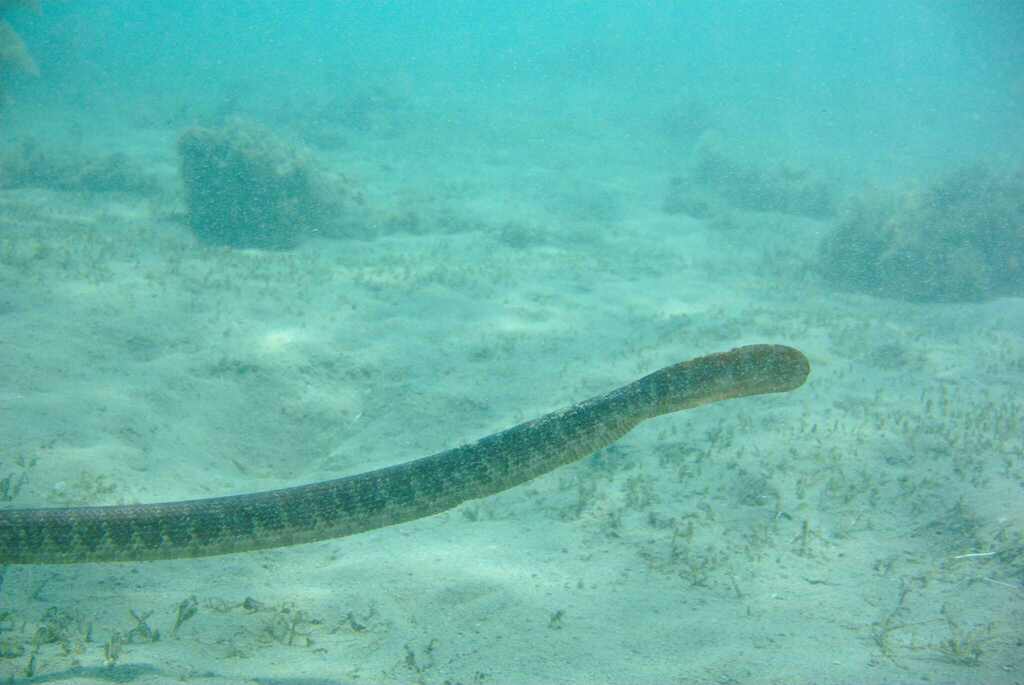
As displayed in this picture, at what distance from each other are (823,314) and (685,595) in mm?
9651

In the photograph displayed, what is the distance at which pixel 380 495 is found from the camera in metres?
4.04

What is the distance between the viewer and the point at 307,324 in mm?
9547

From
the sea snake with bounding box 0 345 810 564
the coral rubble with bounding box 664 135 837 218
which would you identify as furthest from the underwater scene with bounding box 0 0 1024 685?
the coral rubble with bounding box 664 135 837 218

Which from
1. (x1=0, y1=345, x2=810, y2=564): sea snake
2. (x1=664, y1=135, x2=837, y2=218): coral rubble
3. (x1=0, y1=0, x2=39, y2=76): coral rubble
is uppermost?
(x1=664, y1=135, x2=837, y2=218): coral rubble

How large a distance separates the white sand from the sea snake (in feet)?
2.30

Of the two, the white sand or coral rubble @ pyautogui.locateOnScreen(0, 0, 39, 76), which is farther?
coral rubble @ pyautogui.locateOnScreen(0, 0, 39, 76)

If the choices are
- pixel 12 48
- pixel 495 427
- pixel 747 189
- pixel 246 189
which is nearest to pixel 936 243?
pixel 747 189

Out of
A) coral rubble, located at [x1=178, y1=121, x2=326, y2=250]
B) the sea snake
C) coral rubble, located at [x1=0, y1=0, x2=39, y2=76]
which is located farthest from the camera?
coral rubble, located at [x1=0, y1=0, x2=39, y2=76]

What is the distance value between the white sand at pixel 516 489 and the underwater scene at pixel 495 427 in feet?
0.12

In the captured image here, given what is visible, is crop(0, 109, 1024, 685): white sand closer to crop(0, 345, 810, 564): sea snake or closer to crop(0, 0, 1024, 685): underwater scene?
crop(0, 0, 1024, 685): underwater scene

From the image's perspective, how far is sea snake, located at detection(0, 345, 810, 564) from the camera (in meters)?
3.74

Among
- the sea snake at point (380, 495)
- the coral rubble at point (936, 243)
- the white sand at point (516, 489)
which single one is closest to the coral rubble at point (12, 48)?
the white sand at point (516, 489)

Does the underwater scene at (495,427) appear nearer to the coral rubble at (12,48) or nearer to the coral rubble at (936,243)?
the coral rubble at (936,243)

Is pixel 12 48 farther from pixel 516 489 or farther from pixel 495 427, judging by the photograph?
pixel 516 489
